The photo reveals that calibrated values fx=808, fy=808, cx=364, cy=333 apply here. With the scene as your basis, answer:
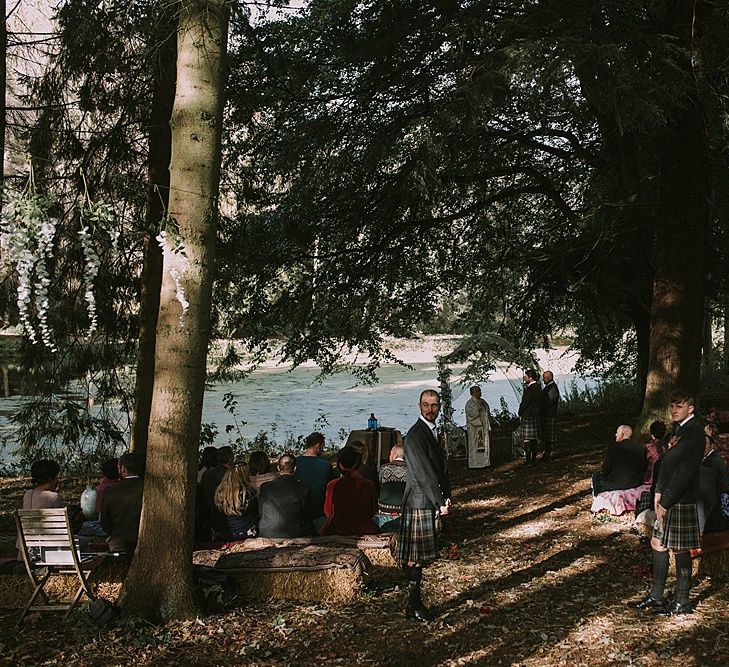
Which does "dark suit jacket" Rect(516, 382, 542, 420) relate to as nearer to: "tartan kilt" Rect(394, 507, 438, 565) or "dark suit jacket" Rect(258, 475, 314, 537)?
"dark suit jacket" Rect(258, 475, 314, 537)

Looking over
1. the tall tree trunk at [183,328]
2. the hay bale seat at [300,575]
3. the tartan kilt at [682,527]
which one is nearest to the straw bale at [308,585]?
the hay bale seat at [300,575]

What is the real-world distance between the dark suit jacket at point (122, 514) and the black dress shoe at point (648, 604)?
155 inches

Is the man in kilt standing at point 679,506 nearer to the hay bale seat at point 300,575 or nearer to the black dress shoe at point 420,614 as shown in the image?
the black dress shoe at point 420,614

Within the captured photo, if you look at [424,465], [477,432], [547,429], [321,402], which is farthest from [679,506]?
[321,402]

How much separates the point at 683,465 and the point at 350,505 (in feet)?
10.2

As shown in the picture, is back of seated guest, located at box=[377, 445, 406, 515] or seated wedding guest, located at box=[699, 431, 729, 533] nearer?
seated wedding guest, located at box=[699, 431, 729, 533]

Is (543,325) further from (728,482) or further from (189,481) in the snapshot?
(189,481)

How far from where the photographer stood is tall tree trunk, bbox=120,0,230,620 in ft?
18.4

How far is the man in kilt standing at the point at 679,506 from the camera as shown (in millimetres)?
5680

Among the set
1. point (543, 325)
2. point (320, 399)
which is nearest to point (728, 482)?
point (543, 325)

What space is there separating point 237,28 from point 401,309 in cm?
673

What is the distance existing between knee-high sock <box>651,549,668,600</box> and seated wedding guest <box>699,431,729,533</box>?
0.98 metres

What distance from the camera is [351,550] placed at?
6.79 metres

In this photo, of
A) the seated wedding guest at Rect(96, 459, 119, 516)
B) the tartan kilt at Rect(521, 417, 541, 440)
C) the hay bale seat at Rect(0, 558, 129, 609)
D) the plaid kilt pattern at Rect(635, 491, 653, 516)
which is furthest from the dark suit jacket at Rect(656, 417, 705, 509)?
the tartan kilt at Rect(521, 417, 541, 440)
